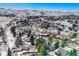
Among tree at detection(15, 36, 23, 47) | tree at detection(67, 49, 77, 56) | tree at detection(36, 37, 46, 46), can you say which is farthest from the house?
tree at detection(15, 36, 23, 47)

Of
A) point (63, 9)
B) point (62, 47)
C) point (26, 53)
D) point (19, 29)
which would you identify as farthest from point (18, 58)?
point (63, 9)

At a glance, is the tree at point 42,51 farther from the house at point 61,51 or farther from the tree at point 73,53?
the tree at point 73,53

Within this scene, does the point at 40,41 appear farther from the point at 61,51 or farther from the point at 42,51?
the point at 61,51

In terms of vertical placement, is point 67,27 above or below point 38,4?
below

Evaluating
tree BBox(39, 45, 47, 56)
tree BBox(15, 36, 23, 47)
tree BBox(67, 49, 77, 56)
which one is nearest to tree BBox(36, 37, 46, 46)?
tree BBox(39, 45, 47, 56)

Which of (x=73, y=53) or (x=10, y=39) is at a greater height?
(x=10, y=39)

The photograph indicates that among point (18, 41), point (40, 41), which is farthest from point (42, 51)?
point (18, 41)

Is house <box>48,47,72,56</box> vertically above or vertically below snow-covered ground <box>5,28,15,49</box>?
below

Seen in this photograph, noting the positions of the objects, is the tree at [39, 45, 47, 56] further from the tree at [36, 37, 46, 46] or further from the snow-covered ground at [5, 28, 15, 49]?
the snow-covered ground at [5, 28, 15, 49]

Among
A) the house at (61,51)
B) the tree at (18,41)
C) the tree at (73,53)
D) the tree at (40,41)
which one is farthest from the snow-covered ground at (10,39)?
the tree at (73,53)

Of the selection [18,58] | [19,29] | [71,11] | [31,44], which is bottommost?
[18,58]

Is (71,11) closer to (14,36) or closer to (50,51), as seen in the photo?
(50,51)
